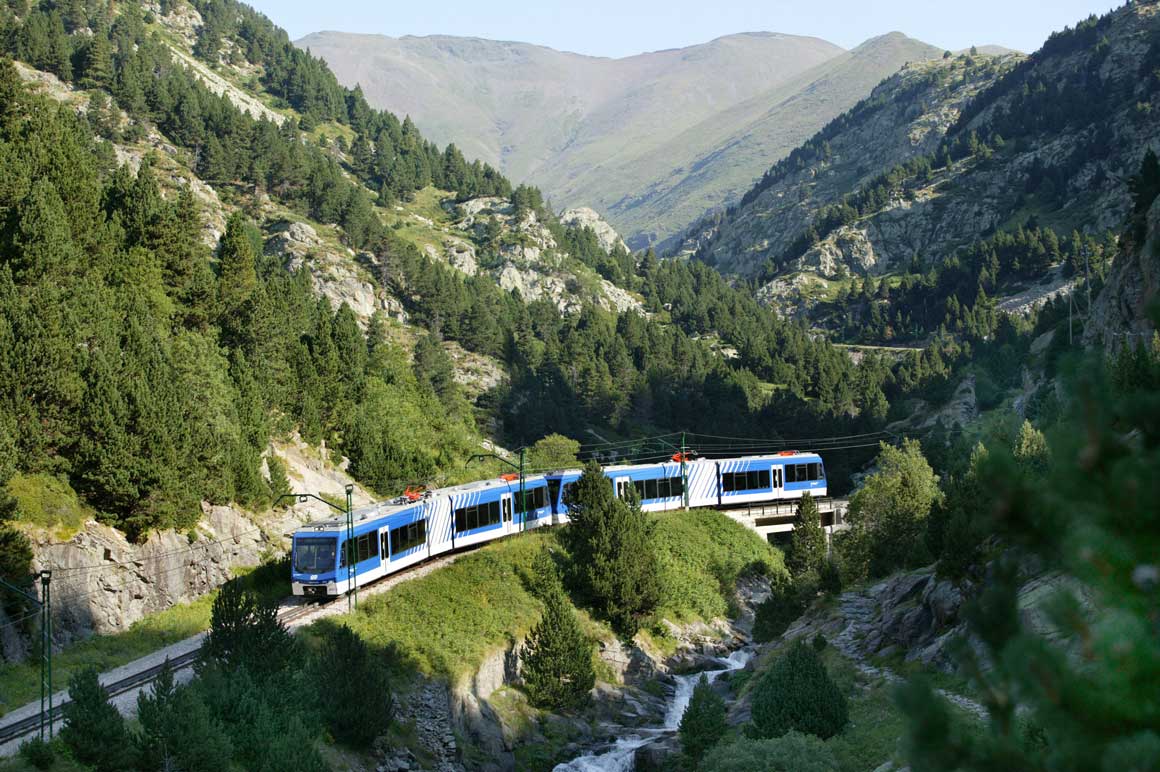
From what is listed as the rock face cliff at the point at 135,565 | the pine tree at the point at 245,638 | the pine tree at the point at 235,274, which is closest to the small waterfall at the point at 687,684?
the pine tree at the point at 245,638

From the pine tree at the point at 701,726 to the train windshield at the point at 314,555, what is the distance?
15.1 m

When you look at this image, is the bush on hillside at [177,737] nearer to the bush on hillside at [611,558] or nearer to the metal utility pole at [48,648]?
the metal utility pole at [48,648]

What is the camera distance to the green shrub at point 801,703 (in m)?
27.8

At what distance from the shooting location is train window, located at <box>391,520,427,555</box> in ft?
131

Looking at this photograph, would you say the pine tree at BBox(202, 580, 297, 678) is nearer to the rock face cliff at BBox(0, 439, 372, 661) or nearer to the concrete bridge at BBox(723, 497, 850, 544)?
the rock face cliff at BBox(0, 439, 372, 661)

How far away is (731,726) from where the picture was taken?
3412 cm

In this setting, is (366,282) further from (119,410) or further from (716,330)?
(119,410)

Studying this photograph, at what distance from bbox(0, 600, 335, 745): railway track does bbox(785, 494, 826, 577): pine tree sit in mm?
29978

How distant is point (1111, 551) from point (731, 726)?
1284 inches

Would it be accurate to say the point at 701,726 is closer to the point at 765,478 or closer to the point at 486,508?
the point at 486,508

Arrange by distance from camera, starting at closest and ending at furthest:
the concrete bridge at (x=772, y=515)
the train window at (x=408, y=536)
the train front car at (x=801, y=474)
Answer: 1. the train window at (x=408, y=536)
2. the concrete bridge at (x=772, y=515)
3. the train front car at (x=801, y=474)

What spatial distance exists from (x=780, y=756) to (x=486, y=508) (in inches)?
996

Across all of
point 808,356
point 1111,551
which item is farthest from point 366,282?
point 1111,551

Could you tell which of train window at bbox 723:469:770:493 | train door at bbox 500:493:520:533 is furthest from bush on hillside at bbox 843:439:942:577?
train door at bbox 500:493:520:533
